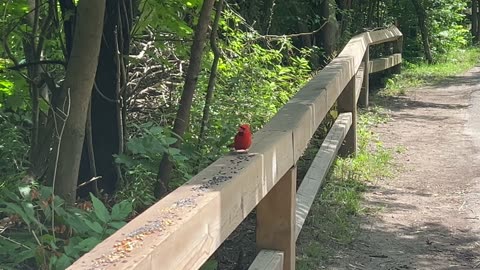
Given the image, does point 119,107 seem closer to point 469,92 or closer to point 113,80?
point 113,80

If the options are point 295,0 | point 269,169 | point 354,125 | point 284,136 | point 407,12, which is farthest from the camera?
point 407,12

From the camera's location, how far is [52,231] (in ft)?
9.90

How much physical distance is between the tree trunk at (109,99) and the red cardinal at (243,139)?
1977mm

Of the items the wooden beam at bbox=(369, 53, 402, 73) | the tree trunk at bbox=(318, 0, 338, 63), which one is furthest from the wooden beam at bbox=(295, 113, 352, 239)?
the tree trunk at bbox=(318, 0, 338, 63)

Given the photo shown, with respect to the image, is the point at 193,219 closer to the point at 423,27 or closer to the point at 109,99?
the point at 109,99

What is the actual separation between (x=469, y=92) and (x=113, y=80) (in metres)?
9.27

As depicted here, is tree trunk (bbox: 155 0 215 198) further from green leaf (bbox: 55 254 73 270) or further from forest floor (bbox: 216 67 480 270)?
green leaf (bbox: 55 254 73 270)

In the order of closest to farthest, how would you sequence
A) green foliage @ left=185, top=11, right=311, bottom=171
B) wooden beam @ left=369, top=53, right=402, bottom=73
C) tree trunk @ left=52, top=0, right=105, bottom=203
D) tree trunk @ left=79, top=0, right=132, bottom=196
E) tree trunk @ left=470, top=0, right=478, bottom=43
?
tree trunk @ left=52, top=0, right=105, bottom=203 → tree trunk @ left=79, top=0, right=132, bottom=196 → green foliage @ left=185, top=11, right=311, bottom=171 → wooden beam @ left=369, top=53, right=402, bottom=73 → tree trunk @ left=470, top=0, right=478, bottom=43

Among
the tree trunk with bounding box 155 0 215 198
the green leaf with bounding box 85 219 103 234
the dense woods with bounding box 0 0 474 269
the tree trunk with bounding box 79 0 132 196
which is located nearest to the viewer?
the green leaf with bounding box 85 219 103 234

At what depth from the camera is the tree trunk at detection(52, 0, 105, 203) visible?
3.92m

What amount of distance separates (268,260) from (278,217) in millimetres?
245

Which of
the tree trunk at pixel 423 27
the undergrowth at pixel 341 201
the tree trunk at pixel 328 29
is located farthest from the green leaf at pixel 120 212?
the tree trunk at pixel 423 27

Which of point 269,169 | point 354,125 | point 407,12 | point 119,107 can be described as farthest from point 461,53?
point 269,169

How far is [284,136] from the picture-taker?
3.40 m
